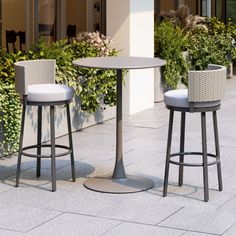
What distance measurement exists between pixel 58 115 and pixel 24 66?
2248mm

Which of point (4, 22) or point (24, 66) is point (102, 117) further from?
point (24, 66)

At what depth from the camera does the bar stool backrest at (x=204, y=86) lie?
6496 millimetres

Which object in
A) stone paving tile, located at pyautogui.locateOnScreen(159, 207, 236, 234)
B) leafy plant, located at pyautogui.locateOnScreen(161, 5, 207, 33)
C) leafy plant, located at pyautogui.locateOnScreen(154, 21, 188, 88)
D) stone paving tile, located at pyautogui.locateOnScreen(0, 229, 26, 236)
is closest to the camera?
stone paving tile, located at pyautogui.locateOnScreen(0, 229, 26, 236)

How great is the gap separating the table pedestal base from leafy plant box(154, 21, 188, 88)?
180 inches

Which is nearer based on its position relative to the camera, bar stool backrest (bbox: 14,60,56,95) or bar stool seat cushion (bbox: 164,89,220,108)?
bar stool seat cushion (bbox: 164,89,220,108)

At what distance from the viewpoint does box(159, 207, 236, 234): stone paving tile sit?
19.3 feet

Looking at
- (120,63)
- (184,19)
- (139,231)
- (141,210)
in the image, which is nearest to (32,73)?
(120,63)

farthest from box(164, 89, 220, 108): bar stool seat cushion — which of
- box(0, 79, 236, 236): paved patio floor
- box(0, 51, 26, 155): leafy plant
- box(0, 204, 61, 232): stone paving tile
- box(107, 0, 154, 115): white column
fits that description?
box(107, 0, 154, 115): white column

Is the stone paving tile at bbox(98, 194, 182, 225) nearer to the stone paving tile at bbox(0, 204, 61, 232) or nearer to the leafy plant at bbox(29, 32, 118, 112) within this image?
the stone paving tile at bbox(0, 204, 61, 232)

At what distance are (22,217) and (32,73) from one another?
156 cm

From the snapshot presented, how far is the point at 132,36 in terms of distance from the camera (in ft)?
35.2

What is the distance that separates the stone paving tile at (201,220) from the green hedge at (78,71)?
2.42 meters

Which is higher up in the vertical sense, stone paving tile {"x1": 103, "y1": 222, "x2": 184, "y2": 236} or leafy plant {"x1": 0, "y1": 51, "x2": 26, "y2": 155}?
leafy plant {"x1": 0, "y1": 51, "x2": 26, "y2": 155}

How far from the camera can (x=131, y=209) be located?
638cm
